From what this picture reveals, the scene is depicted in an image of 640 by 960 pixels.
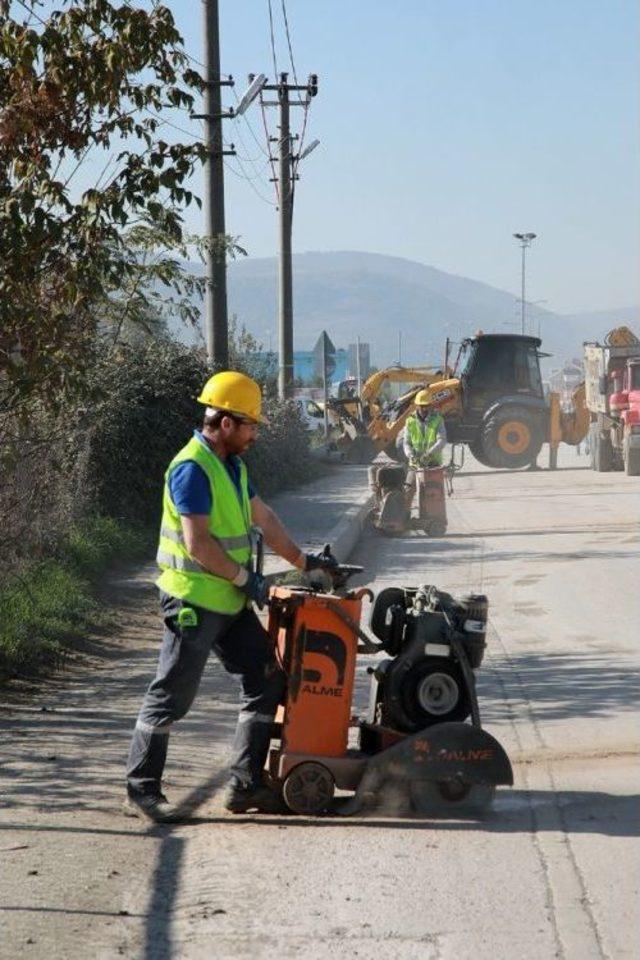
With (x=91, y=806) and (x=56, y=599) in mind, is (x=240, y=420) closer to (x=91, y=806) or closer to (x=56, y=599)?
(x=91, y=806)

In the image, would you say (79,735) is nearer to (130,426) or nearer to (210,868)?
(210,868)

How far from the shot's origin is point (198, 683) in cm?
692

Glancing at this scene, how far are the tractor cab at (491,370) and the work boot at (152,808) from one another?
98.7ft

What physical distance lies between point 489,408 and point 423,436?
619 inches

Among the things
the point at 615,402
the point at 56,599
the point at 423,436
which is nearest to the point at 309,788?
the point at 56,599

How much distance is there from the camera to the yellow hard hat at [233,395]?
684 cm

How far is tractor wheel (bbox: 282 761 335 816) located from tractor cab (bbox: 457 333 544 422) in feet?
98.3

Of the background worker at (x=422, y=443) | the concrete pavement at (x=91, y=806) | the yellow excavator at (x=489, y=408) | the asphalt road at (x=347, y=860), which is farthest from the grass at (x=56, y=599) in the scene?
the yellow excavator at (x=489, y=408)

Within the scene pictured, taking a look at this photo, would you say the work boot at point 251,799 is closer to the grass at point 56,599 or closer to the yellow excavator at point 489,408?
the grass at point 56,599

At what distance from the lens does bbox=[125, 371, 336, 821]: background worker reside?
22.1ft

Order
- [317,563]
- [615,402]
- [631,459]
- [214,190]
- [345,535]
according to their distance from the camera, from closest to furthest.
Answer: [317,563] → [214,190] → [345,535] → [631,459] → [615,402]

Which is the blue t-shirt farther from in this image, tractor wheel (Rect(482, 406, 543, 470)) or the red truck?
tractor wheel (Rect(482, 406, 543, 470))

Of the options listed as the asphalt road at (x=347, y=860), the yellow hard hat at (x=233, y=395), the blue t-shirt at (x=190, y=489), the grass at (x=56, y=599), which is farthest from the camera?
the grass at (x=56, y=599)

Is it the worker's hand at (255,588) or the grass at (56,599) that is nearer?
the worker's hand at (255,588)
